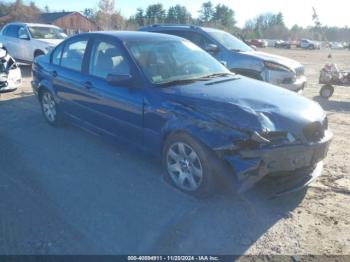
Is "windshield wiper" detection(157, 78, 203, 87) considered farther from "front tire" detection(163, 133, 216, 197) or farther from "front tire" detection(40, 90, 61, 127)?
"front tire" detection(40, 90, 61, 127)

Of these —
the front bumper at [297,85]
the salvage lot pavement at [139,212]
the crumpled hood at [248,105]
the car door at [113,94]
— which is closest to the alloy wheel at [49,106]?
the salvage lot pavement at [139,212]

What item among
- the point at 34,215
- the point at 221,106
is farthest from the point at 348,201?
the point at 34,215

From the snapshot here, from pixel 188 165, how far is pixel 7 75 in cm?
666

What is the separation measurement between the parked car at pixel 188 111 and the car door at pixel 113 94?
0.01 m

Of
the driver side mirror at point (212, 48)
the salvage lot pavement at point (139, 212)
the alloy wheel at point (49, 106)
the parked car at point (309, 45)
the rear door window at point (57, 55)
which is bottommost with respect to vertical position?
the parked car at point (309, 45)

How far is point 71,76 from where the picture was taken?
17.9ft

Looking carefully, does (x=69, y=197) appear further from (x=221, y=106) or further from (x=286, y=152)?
(x=286, y=152)

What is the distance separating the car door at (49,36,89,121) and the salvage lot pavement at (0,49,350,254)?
2.43 feet

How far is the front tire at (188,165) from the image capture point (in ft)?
11.9

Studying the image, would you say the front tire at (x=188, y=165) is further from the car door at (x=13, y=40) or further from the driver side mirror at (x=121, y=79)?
the car door at (x=13, y=40)

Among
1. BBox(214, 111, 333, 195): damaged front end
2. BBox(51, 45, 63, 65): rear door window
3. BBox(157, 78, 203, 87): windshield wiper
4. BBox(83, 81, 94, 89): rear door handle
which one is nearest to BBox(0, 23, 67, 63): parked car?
BBox(51, 45, 63, 65): rear door window

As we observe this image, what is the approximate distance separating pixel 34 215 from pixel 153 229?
1.19m

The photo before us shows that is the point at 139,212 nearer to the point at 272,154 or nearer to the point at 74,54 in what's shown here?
the point at 272,154

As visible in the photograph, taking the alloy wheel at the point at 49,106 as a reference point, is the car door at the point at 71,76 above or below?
above
